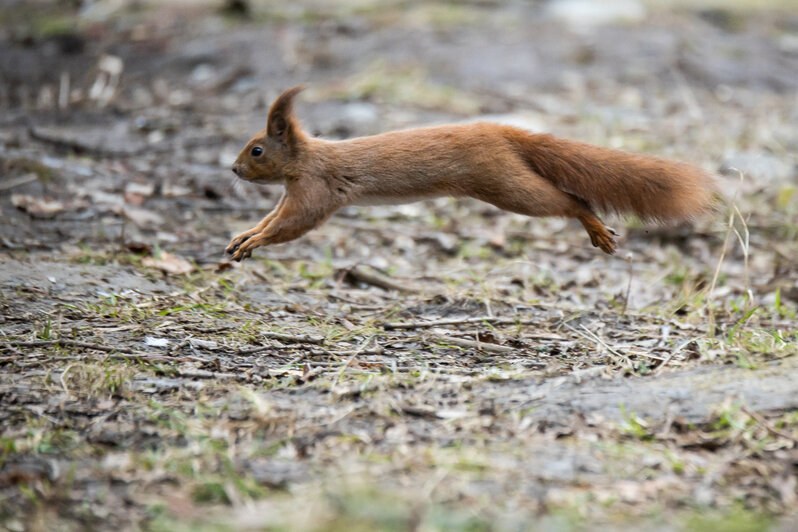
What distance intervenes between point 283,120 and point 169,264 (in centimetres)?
97

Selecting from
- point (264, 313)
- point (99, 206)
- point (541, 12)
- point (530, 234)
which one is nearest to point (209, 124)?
point (99, 206)

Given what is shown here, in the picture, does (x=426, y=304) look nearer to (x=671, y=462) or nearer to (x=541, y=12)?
(x=671, y=462)

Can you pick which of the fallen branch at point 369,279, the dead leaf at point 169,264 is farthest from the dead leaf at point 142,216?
the fallen branch at point 369,279

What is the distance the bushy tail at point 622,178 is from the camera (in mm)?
3449

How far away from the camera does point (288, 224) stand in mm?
3729

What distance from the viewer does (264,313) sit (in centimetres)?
383

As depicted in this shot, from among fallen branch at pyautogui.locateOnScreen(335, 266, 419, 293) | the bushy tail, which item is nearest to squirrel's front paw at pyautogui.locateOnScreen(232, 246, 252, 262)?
fallen branch at pyautogui.locateOnScreen(335, 266, 419, 293)

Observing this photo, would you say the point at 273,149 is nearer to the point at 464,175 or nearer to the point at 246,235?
the point at 246,235

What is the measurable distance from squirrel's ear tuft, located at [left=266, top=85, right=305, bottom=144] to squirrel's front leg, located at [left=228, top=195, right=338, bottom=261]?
0.28 m

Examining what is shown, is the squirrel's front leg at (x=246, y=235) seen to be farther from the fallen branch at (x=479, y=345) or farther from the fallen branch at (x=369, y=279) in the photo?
Result: the fallen branch at (x=479, y=345)

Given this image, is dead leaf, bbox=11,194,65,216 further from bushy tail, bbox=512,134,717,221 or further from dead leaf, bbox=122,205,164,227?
bushy tail, bbox=512,134,717,221

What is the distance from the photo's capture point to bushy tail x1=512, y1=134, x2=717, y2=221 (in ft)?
11.3

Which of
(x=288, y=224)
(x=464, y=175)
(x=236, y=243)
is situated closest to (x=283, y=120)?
(x=288, y=224)

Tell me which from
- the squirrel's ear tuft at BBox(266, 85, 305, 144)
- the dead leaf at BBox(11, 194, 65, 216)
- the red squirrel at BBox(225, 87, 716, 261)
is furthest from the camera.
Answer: the dead leaf at BBox(11, 194, 65, 216)
